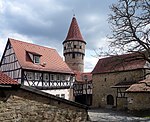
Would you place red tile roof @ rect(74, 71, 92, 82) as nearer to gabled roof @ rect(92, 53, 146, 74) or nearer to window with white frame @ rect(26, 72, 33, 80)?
gabled roof @ rect(92, 53, 146, 74)

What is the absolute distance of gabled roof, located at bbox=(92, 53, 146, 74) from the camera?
14.8 meters

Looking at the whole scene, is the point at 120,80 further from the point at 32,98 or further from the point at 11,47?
the point at 32,98

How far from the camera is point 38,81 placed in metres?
22.3

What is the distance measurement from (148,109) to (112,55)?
8.51m

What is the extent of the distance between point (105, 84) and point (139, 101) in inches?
395

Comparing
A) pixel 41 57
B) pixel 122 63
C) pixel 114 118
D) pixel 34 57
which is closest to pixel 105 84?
pixel 41 57

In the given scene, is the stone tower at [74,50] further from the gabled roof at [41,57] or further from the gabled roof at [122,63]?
the gabled roof at [41,57]

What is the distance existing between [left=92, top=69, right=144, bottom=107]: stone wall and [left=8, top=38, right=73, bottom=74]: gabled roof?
6.73m

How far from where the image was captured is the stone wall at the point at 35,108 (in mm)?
7590

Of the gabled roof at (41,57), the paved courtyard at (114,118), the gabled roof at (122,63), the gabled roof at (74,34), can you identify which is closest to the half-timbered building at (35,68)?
the gabled roof at (41,57)

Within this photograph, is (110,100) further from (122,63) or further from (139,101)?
(122,63)

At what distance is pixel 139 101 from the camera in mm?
20391

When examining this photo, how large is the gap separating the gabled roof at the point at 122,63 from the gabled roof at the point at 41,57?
6465mm

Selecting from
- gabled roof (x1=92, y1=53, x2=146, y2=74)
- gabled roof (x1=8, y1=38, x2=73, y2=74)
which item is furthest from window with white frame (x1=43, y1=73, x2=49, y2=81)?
gabled roof (x1=92, y1=53, x2=146, y2=74)
